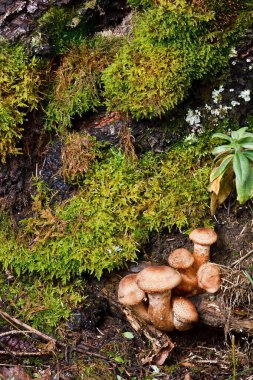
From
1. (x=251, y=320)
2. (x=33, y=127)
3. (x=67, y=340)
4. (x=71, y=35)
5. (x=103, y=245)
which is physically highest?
(x=71, y=35)

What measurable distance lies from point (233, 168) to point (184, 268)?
0.81 meters

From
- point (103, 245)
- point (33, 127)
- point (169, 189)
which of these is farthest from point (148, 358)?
point (33, 127)

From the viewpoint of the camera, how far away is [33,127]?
4.12 meters

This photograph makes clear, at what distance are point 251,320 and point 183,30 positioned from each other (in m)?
2.12

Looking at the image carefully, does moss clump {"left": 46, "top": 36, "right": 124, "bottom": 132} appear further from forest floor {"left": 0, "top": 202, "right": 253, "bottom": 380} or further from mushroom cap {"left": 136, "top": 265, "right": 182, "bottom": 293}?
mushroom cap {"left": 136, "top": 265, "right": 182, "bottom": 293}

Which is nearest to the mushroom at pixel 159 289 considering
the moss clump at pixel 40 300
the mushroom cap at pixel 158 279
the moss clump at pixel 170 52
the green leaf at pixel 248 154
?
the mushroom cap at pixel 158 279

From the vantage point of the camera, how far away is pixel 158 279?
3420 mm

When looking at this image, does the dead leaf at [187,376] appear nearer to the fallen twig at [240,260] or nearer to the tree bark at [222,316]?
the tree bark at [222,316]

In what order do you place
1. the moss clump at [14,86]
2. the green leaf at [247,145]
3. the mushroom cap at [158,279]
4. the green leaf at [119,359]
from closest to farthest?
the mushroom cap at [158,279], the green leaf at [247,145], the green leaf at [119,359], the moss clump at [14,86]

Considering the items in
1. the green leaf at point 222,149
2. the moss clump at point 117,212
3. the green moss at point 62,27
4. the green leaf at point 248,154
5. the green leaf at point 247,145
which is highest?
the green moss at point 62,27

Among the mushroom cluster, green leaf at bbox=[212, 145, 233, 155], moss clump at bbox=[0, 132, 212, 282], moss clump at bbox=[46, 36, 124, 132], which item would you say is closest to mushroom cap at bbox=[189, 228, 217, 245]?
the mushroom cluster

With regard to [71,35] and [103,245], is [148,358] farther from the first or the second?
[71,35]

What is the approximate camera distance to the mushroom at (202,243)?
3658mm

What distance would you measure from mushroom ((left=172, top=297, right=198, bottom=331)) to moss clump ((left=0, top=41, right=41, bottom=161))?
1.74 m
